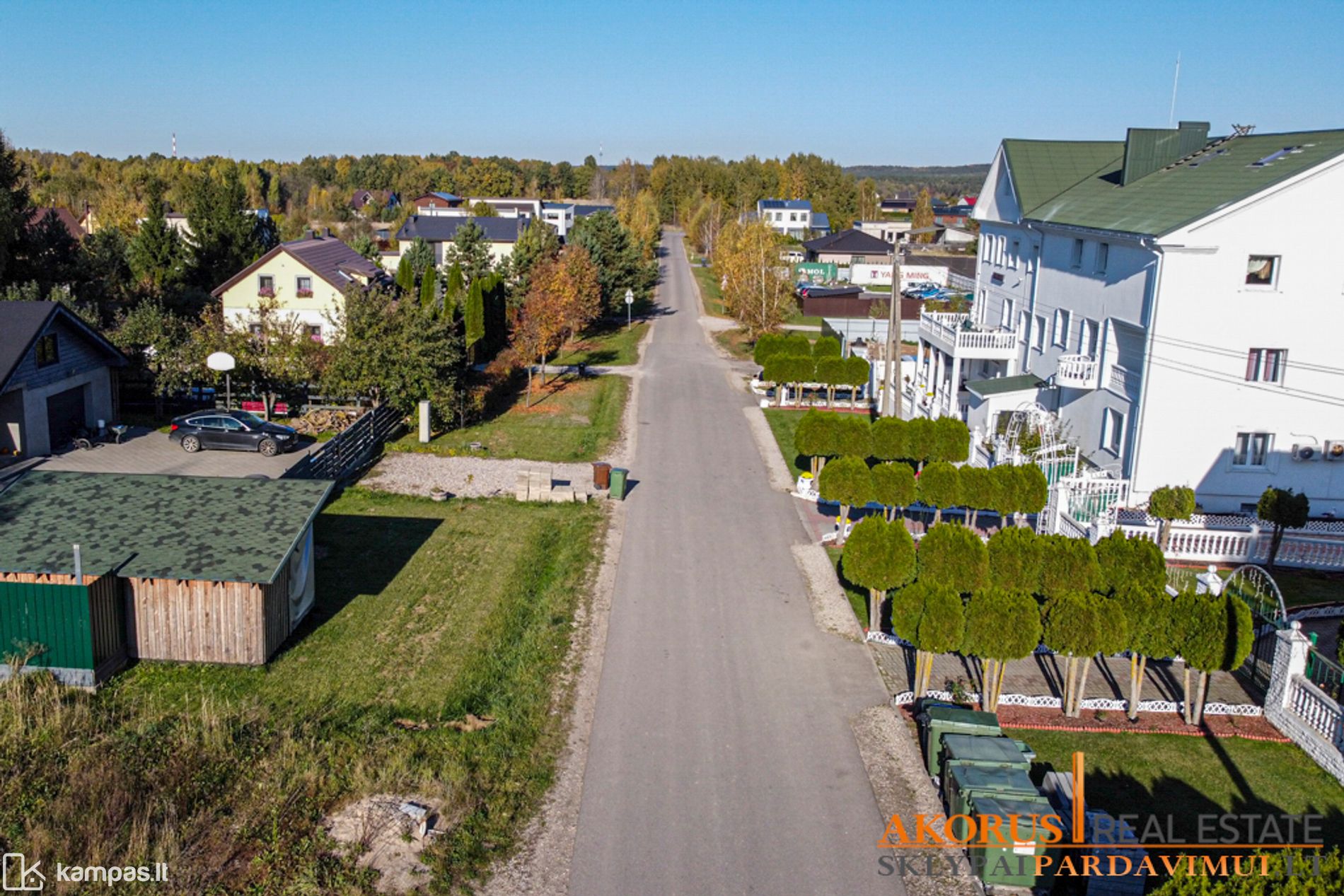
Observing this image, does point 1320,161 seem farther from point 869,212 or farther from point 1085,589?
point 869,212

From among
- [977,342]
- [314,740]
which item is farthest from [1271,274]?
[314,740]

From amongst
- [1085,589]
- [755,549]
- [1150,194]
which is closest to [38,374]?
[755,549]

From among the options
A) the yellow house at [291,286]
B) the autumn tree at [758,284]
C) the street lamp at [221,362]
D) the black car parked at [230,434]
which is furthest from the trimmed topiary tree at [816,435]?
the autumn tree at [758,284]

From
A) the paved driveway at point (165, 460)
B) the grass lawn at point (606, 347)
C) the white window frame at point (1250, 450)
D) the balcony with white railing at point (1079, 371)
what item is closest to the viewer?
the white window frame at point (1250, 450)

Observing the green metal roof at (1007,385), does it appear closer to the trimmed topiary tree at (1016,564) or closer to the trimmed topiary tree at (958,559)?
the trimmed topiary tree at (1016,564)

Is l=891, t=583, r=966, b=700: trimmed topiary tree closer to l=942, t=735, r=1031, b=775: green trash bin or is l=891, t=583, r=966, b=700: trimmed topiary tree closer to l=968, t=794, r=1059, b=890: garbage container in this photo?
l=942, t=735, r=1031, b=775: green trash bin

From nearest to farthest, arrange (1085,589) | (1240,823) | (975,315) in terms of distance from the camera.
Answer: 1. (1240,823)
2. (1085,589)
3. (975,315)
